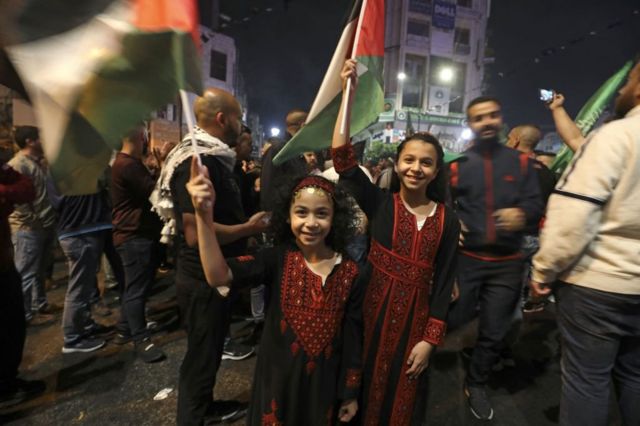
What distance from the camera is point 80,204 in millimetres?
3553

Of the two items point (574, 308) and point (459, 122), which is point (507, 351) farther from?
point (459, 122)

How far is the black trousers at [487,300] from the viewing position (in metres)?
2.79

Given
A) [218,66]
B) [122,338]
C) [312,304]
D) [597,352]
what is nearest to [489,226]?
[597,352]

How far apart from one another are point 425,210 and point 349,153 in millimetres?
575

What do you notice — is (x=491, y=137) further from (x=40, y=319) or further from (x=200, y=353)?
(x=40, y=319)

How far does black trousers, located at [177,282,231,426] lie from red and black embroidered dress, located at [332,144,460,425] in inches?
38.6

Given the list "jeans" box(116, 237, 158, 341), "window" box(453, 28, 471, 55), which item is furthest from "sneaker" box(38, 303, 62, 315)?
"window" box(453, 28, 471, 55)

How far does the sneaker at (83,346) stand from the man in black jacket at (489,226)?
345 cm

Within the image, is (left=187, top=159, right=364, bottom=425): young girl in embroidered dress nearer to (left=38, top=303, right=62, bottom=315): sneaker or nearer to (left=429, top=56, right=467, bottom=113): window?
(left=38, top=303, right=62, bottom=315): sneaker

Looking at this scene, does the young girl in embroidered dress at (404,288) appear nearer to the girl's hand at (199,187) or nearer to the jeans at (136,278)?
the girl's hand at (199,187)

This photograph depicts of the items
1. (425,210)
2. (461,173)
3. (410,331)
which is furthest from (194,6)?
(461,173)

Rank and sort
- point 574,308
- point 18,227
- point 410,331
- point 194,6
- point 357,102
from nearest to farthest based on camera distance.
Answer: point 194,6
point 574,308
point 410,331
point 357,102
point 18,227

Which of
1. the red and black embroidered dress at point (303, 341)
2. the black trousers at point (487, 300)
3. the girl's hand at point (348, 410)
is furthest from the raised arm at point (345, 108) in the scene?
the black trousers at point (487, 300)

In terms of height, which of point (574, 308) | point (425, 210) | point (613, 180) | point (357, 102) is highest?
point (357, 102)
